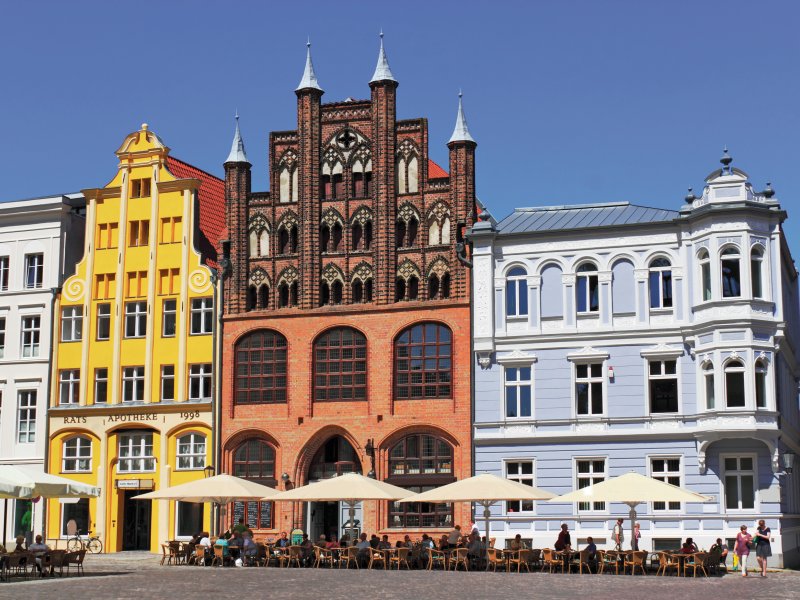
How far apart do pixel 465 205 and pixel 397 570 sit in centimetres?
1605

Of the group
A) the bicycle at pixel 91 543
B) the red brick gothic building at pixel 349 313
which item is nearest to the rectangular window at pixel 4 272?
the red brick gothic building at pixel 349 313

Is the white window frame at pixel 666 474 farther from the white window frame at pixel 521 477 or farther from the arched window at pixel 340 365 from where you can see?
the arched window at pixel 340 365

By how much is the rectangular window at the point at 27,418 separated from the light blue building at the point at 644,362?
19884 mm

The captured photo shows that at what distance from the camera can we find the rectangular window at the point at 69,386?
5266cm

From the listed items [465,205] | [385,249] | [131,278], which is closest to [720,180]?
[465,205]

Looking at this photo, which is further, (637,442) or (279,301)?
(279,301)

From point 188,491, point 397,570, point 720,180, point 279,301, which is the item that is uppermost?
point 720,180

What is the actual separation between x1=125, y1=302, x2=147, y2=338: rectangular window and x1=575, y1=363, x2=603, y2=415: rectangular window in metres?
18.7

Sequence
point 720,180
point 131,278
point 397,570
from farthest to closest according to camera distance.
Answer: point 131,278 < point 720,180 < point 397,570

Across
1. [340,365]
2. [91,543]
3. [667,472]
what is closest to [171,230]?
[340,365]

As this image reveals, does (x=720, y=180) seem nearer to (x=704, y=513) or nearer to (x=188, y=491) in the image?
(x=704, y=513)

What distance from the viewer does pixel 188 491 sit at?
134ft

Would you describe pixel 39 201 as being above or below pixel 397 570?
above

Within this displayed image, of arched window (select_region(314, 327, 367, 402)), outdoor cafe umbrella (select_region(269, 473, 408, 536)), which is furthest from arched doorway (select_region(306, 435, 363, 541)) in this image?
outdoor cafe umbrella (select_region(269, 473, 408, 536))
